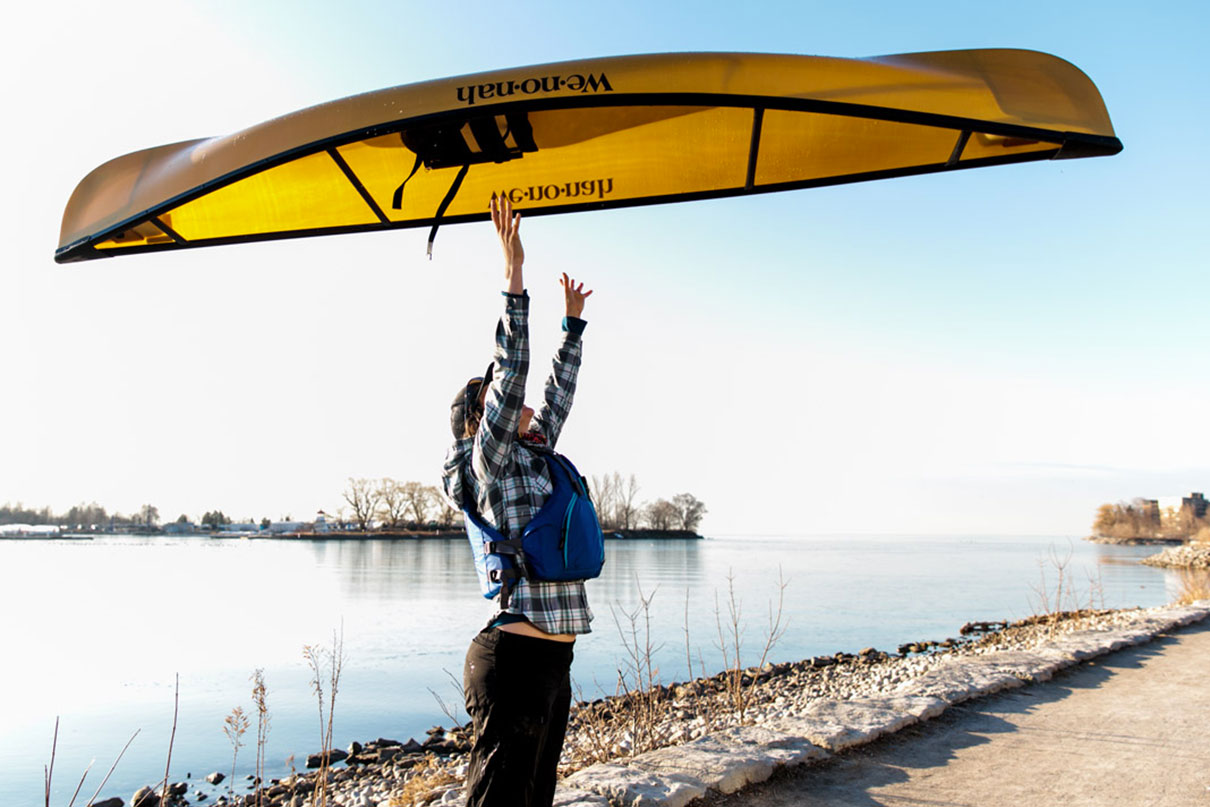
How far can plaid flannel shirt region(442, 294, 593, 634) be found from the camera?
2393 mm

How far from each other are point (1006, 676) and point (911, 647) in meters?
10.3

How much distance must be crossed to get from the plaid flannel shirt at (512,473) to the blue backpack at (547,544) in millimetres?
28

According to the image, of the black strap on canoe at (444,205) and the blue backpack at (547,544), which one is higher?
the black strap on canoe at (444,205)

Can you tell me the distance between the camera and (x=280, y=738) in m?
9.98

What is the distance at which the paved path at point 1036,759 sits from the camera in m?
3.82

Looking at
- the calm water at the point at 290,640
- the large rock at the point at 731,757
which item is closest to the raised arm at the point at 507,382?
the large rock at the point at 731,757

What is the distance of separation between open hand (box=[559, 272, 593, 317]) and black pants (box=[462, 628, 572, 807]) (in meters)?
1.32

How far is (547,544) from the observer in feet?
8.03

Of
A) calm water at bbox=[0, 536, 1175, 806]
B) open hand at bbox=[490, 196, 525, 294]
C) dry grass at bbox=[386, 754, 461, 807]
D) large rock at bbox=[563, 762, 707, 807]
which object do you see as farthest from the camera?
calm water at bbox=[0, 536, 1175, 806]

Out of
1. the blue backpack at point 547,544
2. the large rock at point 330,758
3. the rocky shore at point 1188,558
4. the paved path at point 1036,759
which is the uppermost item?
the blue backpack at point 547,544

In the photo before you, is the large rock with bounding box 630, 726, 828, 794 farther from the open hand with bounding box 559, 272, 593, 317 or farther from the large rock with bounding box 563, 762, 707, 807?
the open hand with bounding box 559, 272, 593, 317

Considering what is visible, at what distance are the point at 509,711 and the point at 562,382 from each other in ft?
4.13

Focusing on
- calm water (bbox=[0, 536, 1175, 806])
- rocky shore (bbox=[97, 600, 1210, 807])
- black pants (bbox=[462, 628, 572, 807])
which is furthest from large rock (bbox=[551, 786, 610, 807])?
calm water (bbox=[0, 536, 1175, 806])

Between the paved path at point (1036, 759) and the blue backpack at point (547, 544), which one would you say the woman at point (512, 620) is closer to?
the blue backpack at point (547, 544)
